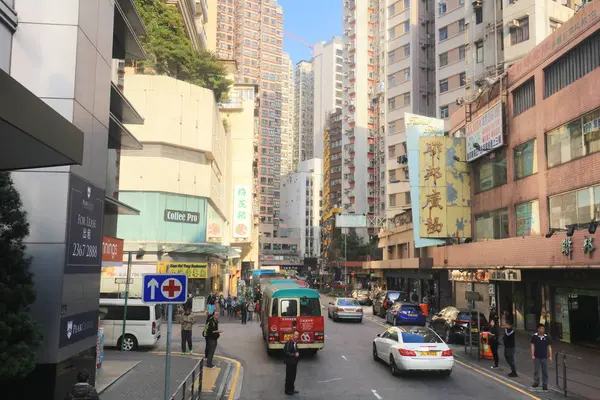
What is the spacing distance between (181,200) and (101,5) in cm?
2920

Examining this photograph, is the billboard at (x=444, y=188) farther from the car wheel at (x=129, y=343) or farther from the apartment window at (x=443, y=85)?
the apartment window at (x=443, y=85)

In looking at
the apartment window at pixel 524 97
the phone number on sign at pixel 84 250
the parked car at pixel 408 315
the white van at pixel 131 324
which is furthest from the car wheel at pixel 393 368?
the apartment window at pixel 524 97

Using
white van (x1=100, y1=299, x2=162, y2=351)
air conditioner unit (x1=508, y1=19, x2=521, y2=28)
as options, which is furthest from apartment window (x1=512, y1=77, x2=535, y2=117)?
white van (x1=100, y1=299, x2=162, y2=351)

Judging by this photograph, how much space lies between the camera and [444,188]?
112 feet

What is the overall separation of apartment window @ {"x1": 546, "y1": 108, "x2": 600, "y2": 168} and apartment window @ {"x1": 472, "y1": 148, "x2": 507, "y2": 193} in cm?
503

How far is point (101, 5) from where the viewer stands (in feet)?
40.9

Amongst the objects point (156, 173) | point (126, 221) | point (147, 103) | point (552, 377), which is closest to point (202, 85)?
point (147, 103)

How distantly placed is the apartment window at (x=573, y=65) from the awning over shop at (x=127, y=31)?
17037mm

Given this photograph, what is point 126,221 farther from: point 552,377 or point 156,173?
point 552,377

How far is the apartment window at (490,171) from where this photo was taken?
2986cm

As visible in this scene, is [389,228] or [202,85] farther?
[389,228]

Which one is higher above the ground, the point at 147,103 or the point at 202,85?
the point at 202,85

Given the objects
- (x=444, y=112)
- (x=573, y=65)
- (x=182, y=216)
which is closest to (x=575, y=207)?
(x=573, y=65)

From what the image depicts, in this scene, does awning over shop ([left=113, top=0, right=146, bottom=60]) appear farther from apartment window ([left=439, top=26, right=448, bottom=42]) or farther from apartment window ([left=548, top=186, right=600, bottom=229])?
apartment window ([left=439, top=26, right=448, bottom=42])
